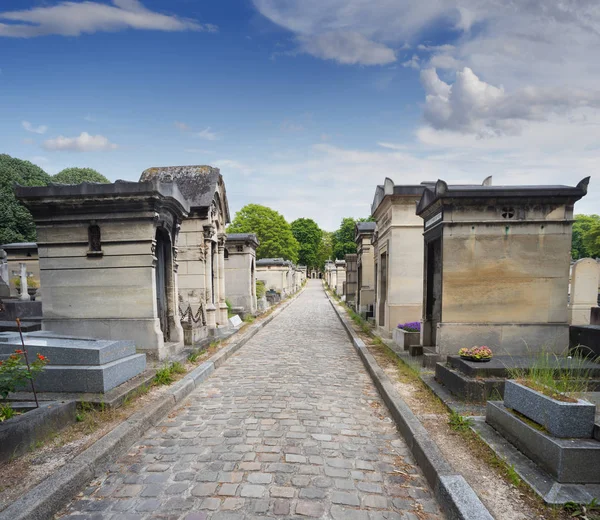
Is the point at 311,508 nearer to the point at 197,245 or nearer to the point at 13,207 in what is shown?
the point at 197,245

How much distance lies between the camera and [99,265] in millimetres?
6887

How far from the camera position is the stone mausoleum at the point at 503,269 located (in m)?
6.22

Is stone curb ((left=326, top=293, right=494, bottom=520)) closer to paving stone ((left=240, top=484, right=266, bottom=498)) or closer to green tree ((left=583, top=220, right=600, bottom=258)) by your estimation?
paving stone ((left=240, top=484, right=266, bottom=498))

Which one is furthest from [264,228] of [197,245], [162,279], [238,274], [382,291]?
[162,279]

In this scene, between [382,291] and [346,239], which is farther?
[346,239]

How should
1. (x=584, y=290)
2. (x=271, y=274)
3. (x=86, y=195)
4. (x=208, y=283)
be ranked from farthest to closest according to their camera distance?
1. (x=271, y=274)
2. (x=208, y=283)
3. (x=584, y=290)
4. (x=86, y=195)

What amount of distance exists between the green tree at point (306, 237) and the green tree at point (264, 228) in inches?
761

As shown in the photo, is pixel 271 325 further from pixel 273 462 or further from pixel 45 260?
pixel 273 462

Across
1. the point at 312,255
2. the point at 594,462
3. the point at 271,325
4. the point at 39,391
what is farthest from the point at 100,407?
the point at 312,255

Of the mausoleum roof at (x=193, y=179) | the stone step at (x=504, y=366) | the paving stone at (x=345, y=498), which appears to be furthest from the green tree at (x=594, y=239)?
the paving stone at (x=345, y=498)

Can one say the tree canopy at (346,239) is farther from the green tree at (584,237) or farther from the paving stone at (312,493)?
the paving stone at (312,493)

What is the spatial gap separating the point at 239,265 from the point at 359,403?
37.9 feet

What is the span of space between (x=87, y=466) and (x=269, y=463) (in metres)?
1.83

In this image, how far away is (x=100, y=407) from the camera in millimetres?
4473
